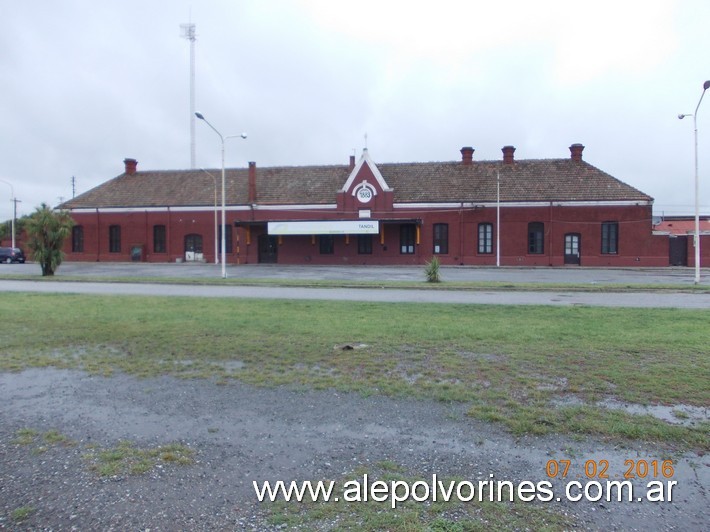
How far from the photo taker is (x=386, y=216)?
137ft

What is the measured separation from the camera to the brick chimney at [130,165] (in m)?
49.2

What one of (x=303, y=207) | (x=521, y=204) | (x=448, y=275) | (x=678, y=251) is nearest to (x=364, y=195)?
(x=303, y=207)

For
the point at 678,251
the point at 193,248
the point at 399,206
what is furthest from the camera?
the point at 193,248

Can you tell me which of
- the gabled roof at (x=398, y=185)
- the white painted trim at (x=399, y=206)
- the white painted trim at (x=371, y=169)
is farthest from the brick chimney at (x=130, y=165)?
the white painted trim at (x=371, y=169)

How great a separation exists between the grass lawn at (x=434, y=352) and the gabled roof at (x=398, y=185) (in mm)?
30471

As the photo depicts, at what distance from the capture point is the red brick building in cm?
3947

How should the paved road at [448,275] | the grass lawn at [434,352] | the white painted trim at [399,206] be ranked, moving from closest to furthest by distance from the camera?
the grass lawn at [434,352]
the paved road at [448,275]
the white painted trim at [399,206]

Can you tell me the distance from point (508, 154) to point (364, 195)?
44.2 feet

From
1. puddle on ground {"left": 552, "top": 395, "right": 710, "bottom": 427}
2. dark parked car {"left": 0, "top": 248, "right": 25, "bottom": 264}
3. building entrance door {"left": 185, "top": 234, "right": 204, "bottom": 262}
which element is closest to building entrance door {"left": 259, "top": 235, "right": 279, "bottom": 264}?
building entrance door {"left": 185, "top": 234, "right": 204, "bottom": 262}

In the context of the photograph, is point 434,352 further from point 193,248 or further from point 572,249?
point 193,248

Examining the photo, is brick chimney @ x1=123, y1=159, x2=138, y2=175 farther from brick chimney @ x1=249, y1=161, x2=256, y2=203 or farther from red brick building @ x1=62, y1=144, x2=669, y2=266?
brick chimney @ x1=249, y1=161, x2=256, y2=203

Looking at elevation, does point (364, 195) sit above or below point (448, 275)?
above

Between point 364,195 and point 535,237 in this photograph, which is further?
point 364,195

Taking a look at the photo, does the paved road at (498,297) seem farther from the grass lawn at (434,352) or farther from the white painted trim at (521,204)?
the white painted trim at (521,204)
